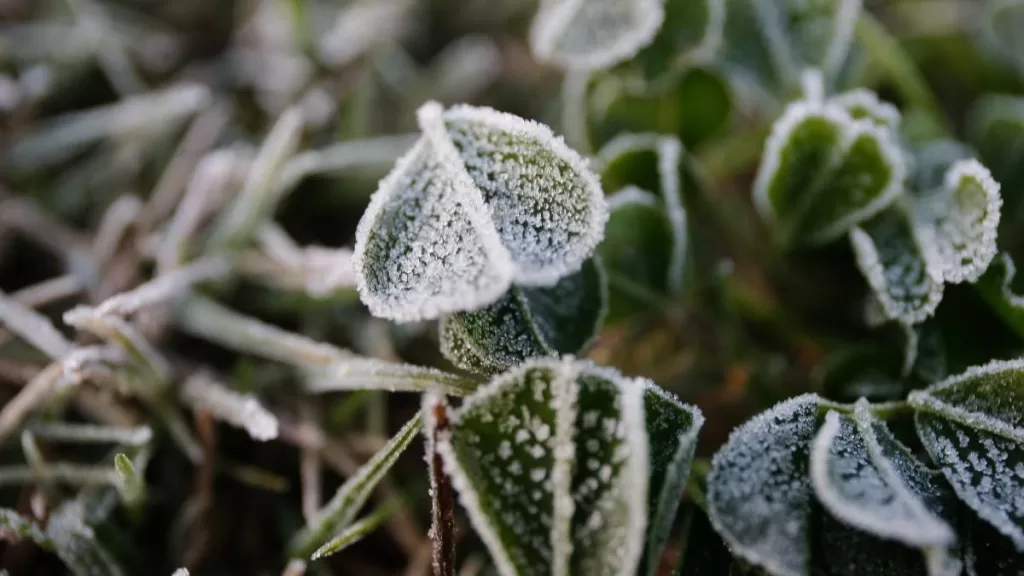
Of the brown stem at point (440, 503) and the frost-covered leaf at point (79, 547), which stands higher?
the frost-covered leaf at point (79, 547)

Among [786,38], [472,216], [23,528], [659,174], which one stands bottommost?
[23,528]

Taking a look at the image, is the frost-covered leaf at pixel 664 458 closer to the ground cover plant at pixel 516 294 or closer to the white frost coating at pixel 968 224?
the ground cover plant at pixel 516 294

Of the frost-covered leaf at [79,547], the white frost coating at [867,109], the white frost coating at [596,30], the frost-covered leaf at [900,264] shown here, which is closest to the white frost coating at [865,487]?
the frost-covered leaf at [900,264]

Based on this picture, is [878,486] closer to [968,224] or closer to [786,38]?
[968,224]

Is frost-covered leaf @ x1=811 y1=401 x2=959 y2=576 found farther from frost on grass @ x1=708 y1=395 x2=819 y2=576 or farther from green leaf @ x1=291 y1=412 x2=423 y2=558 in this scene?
green leaf @ x1=291 y1=412 x2=423 y2=558

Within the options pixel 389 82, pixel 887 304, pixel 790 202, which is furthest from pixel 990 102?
pixel 389 82

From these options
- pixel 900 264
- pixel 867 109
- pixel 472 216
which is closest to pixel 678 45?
pixel 867 109
